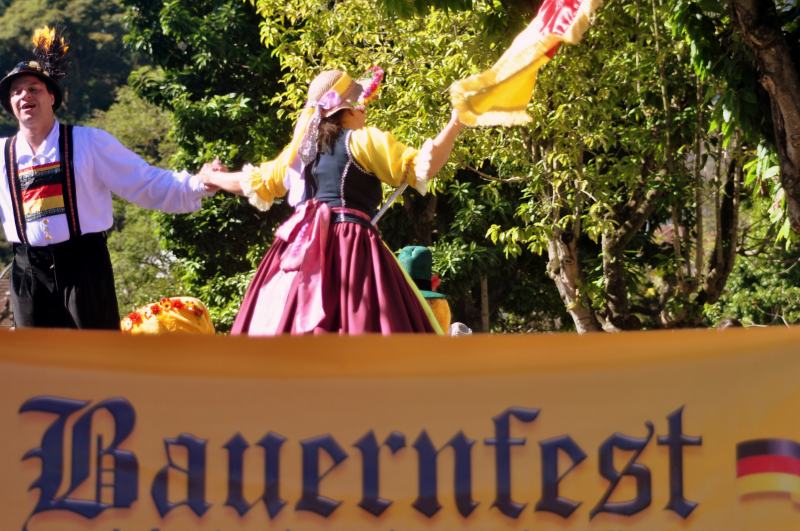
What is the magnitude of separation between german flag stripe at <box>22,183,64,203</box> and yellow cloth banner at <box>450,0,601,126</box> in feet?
4.68

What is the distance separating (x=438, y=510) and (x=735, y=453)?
74cm

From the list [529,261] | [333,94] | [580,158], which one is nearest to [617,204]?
[580,158]

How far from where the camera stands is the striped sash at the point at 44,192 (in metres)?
4.93

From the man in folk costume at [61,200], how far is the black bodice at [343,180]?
1.46 ft

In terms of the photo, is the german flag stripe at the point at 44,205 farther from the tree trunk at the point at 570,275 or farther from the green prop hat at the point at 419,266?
the tree trunk at the point at 570,275

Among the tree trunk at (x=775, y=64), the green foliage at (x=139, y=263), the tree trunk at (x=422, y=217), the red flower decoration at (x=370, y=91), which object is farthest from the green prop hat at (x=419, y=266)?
the green foliage at (x=139, y=263)

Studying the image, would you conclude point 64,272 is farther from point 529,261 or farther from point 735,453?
point 529,261

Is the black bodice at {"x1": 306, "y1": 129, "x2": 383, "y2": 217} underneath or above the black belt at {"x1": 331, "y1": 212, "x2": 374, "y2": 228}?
above

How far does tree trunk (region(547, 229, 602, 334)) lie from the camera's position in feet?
34.8

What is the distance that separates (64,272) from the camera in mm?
4953

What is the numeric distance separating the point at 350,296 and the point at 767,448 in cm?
186

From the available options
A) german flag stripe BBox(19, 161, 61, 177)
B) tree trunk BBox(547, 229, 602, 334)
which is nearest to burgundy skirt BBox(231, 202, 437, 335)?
german flag stripe BBox(19, 161, 61, 177)

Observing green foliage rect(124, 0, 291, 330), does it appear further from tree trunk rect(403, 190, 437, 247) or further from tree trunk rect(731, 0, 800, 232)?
tree trunk rect(731, 0, 800, 232)

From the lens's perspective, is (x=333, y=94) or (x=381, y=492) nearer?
(x=381, y=492)
